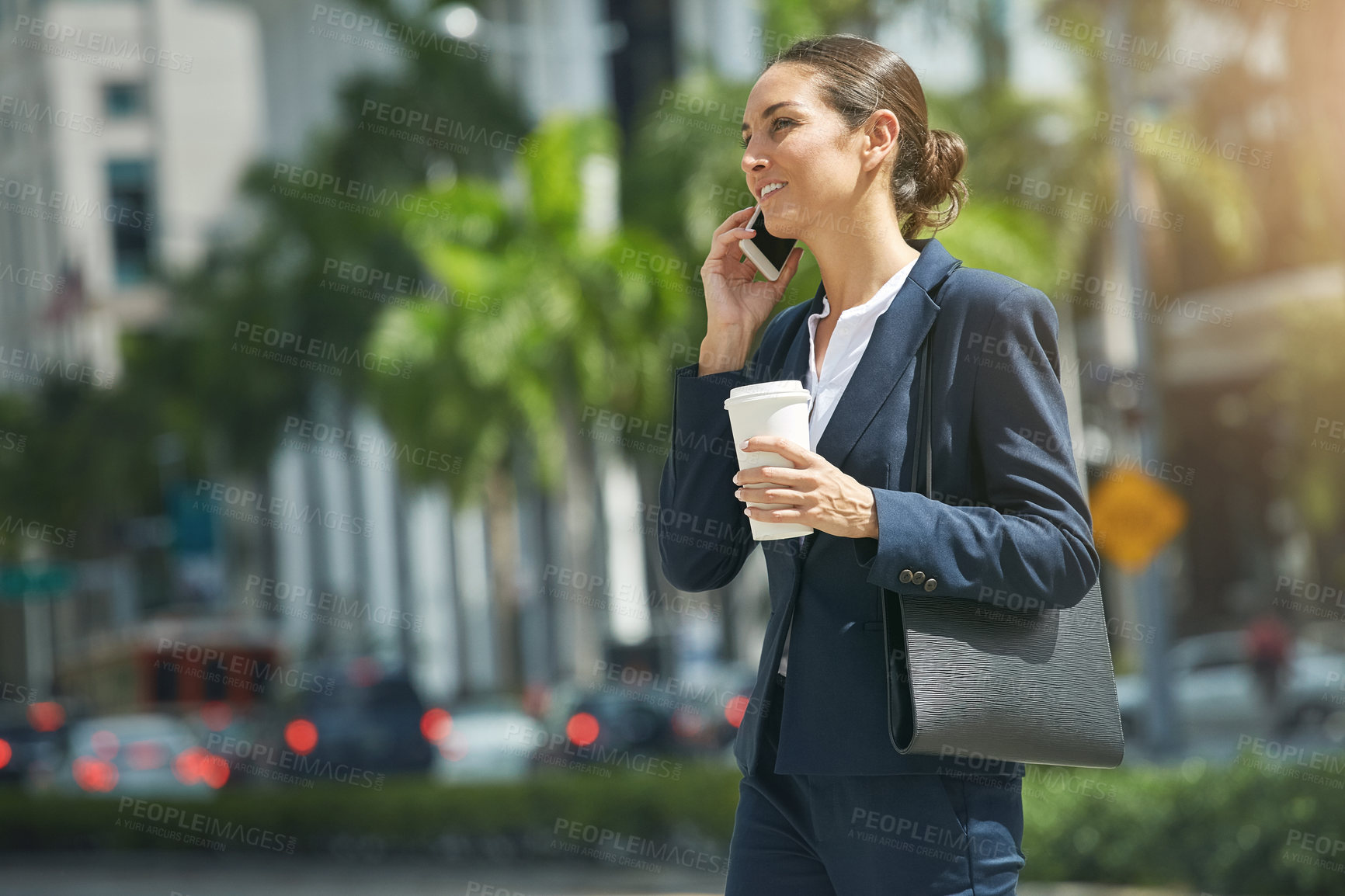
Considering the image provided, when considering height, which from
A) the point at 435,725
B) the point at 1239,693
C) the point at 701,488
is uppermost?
the point at 701,488

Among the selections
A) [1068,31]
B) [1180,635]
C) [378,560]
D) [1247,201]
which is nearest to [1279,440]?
[1180,635]

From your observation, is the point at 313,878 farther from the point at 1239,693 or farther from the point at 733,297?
the point at 1239,693

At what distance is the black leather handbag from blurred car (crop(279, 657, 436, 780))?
15.6 meters

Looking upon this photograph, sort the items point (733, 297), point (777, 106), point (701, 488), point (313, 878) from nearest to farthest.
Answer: point (777, 106) → point (701, 488) → point (733, 297) → point (313, 878)

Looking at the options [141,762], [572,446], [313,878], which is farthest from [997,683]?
[141,762]

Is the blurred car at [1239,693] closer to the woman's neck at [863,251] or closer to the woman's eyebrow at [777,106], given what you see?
the woman's neck at [863,251]

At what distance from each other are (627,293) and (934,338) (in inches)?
606

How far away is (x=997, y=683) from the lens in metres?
2.03

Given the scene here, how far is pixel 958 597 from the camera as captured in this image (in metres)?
2.07

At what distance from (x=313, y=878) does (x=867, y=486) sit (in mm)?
11428

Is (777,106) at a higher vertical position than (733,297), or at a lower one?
higher

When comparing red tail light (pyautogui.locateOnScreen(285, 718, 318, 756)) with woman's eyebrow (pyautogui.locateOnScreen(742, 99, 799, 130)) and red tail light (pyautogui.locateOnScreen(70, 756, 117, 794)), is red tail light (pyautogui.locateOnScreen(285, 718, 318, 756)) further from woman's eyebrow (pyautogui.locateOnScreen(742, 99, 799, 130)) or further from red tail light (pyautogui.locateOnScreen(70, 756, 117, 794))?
woman's eyebrow (pyautogui.locateOnScreen(742, 99, 799, 130))

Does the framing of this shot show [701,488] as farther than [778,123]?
Yes

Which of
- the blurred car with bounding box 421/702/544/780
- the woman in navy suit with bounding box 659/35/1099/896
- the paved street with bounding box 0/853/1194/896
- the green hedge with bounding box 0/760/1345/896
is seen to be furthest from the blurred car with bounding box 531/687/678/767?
the woman in navy suit with bounding box 659/35/1099/896
